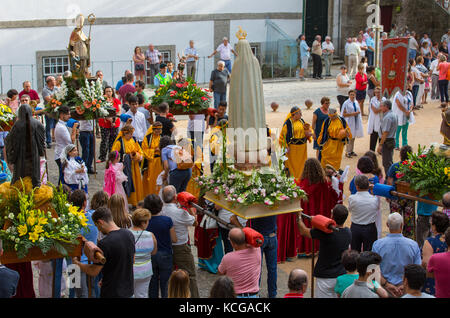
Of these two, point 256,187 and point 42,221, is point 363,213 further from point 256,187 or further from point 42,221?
point 42,221

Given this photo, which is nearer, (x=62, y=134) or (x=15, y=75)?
(x=62, y=134)

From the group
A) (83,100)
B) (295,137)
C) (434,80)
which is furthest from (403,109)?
(434,80)

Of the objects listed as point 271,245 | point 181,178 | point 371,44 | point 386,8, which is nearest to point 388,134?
point 181,178

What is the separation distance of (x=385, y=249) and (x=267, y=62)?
75.8 ft

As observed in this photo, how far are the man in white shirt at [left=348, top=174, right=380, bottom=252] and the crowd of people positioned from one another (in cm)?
1

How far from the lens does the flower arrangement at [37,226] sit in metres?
6.63

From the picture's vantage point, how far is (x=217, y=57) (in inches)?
1161

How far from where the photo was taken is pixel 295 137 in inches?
527

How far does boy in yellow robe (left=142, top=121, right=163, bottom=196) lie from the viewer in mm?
12672

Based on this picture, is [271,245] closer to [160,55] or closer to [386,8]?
[160,55]

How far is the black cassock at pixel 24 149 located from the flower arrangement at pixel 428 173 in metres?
5.18

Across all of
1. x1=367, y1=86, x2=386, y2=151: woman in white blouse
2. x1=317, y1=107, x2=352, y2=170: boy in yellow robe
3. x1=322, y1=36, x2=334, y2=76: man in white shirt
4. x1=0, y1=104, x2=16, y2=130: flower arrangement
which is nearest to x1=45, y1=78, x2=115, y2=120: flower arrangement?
x1=0, y1=104, x2=16, y2=130: flower arrangement

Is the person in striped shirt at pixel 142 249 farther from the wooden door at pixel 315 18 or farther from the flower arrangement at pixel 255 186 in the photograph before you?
the wooden door at pixel 315 18

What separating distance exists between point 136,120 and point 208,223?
526cm
